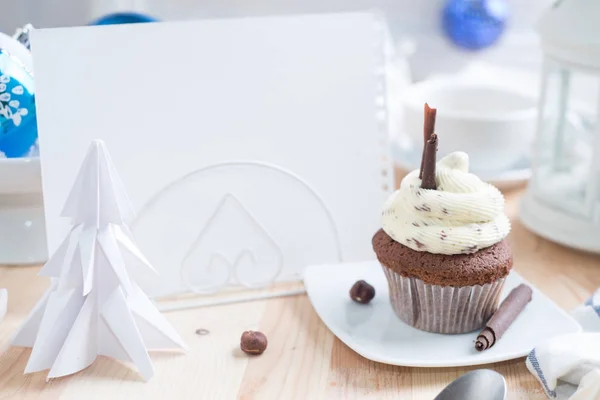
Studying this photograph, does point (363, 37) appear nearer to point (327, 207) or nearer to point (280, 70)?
point (280, 70)

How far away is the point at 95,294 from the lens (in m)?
0.80

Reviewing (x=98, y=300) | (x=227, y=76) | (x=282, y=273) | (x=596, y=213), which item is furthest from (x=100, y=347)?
(x=596, y=213)

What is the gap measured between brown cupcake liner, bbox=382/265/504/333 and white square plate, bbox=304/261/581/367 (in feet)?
0.04

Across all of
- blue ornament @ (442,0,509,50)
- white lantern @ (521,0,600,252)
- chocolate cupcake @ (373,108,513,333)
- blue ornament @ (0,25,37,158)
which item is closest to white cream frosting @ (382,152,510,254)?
chocolate cupcake @ (373,108,513,333)

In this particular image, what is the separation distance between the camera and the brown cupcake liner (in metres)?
0.83

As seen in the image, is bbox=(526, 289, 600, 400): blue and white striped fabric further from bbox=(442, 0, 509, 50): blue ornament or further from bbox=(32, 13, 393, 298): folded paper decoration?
bbox=(442, 0, 509, 50): blue ornament

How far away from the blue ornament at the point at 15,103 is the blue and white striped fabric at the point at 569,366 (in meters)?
0.65

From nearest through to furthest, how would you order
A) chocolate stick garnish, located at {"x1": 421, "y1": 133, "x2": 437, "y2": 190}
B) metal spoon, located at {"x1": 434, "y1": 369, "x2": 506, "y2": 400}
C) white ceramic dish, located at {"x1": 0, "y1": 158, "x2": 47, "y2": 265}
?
1. metal spoon, located at {"x1": 434, "y1": 369, "x2": 506, "y2": 400}
2. chocolate stick garnish, located at {"x1": 421, "y1": 133, "x2": 437, "y2": 190}
3. white ceramic dish, located at {"x1": 0, "y1": 158, "x2": 47, "y2": 265}

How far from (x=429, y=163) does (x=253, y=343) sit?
0.27 m

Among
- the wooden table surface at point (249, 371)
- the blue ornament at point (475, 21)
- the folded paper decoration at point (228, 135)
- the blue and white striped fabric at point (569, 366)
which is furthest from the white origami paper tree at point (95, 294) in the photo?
the blue ornament at point (475, 21)

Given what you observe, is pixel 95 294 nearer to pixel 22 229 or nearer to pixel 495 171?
pixel 22 229

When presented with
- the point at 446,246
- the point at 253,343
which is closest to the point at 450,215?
the point at 446,246

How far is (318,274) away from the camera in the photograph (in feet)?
3.16

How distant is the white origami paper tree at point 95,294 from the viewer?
779mm
